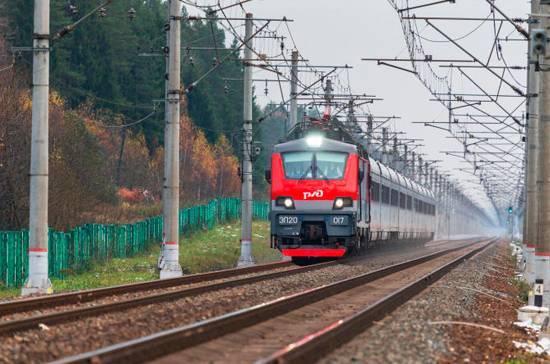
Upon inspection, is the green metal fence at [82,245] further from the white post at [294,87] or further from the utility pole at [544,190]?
the utility pole at [544,190]

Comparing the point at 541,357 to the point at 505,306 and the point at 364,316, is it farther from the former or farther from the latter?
the point at 505,306

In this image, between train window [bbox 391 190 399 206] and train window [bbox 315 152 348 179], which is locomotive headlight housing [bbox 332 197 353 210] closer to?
train window [bbox 315 152 348 179]

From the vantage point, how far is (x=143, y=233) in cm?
4378

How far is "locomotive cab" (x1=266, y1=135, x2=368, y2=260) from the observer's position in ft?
104

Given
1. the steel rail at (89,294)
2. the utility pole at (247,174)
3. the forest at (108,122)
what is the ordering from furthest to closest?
the forest at (108,122) → the utility pole at (247,174) → the steel rail at (89,294)

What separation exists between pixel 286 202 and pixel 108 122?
54106mm

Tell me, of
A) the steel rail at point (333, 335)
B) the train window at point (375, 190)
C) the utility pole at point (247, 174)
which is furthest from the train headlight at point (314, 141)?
the steel rail at point (333, 335)

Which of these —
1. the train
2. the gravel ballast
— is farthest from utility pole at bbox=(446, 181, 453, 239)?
the gravel ballast

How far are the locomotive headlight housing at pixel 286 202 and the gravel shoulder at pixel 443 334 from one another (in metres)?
8.08

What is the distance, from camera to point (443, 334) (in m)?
14.9

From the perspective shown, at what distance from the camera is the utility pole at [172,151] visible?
29172mm

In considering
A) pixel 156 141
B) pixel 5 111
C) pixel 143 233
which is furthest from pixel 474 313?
pixel 156 141

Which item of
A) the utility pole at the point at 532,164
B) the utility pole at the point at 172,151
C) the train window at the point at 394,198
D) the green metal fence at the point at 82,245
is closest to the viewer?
the utility pole at the point at 172,151

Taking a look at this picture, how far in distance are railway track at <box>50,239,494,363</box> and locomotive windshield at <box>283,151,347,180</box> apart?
31.2ft
